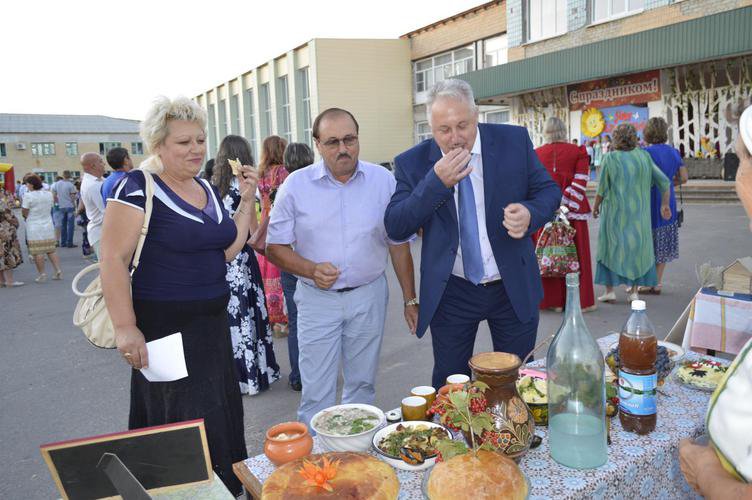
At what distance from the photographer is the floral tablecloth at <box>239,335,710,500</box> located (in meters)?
1.48

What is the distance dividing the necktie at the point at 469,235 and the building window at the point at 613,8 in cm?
1771

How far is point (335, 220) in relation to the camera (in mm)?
2869

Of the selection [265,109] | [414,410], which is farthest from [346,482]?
[265,109]

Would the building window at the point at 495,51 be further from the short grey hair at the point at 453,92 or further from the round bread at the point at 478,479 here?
the round bread at the point at 478,479

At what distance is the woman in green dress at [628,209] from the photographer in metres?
5.83

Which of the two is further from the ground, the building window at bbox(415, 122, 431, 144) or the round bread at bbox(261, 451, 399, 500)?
the building window at bbox(415, 122, 431, 144)

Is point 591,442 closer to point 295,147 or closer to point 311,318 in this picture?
point 311,318

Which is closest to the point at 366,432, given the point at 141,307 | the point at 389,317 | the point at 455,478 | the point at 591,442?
the point at 455,478

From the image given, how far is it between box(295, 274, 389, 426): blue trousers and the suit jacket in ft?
1.30

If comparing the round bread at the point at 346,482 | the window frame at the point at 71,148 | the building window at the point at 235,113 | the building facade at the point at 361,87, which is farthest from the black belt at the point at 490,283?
the window frame at the point at 71,148

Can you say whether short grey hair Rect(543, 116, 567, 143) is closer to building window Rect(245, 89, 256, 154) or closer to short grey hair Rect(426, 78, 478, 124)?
short grey hair Rect(426, 78, 478, 124)

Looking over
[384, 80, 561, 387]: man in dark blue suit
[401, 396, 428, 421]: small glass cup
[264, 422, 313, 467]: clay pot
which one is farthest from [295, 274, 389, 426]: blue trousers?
Answer: [264, 422, 313, 467]: clay pot

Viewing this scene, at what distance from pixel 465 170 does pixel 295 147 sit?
2822 millimetres

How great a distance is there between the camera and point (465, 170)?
83.4 inches
